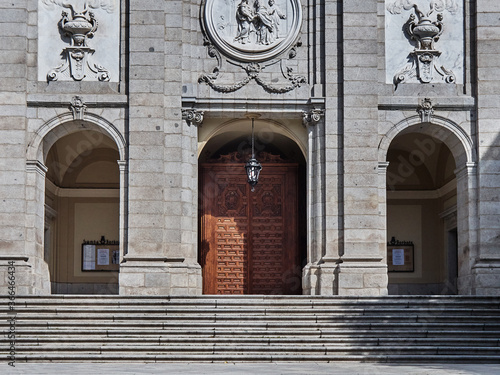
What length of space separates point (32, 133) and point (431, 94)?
8838 mm

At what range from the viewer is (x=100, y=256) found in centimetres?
2811

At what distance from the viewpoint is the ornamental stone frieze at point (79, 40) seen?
24.3 m

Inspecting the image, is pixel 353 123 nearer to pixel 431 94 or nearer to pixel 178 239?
pixel 431 94

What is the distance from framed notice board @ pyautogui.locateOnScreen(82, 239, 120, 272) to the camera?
2803 centimetres

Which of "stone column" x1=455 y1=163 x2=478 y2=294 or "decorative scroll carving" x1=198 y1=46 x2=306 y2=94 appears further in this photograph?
"decorative scroll carving" x1=198 y1=46 x2=306 y2=94

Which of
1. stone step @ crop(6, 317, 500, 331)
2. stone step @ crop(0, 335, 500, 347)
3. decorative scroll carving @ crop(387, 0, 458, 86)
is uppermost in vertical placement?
decorative scroll carving @ crop(387, 0, 458, 86)

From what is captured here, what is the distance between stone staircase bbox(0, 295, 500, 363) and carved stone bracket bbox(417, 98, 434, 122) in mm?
4363

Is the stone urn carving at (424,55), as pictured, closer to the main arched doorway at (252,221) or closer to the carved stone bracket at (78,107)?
the main arched doorway at (252,221)

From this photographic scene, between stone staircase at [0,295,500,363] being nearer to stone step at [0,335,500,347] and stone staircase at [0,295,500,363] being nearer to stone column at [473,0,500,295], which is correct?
stone step at [0,335,500,347]

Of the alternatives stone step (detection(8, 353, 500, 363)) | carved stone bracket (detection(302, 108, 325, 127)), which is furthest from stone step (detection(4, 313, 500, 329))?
carved stone bracket (detection(302, 108, 325, 127))

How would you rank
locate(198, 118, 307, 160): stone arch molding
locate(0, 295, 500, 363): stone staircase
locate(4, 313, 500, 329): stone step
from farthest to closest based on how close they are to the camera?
locate(198, 118, 307, 160): stone arch molding, locate(4, 313, 500, 329): stone step, locate(0, 295, 500, 363): stone staircase

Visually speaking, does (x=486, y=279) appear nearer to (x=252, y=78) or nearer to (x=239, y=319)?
(x=239, y=319)

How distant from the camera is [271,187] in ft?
90.8

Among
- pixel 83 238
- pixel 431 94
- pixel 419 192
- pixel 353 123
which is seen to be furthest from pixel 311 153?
pixel 83 238
